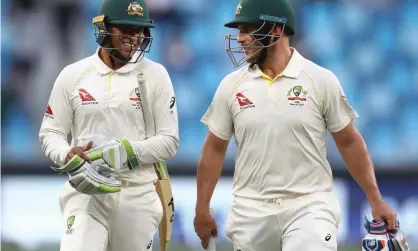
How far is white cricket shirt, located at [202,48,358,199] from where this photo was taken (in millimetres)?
5836

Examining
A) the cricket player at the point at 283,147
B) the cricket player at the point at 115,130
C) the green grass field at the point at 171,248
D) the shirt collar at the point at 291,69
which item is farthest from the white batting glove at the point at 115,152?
the green grass field at the point at 171,248

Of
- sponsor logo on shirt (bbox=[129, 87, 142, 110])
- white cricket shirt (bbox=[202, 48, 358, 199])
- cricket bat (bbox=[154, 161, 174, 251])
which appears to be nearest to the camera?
white cricket shirt (bbox=[202, 48, 358, 199])

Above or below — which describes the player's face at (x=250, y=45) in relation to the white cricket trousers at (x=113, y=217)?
above

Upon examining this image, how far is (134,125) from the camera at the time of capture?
6188mm

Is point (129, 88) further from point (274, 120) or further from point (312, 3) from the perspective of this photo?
point (312, 3)

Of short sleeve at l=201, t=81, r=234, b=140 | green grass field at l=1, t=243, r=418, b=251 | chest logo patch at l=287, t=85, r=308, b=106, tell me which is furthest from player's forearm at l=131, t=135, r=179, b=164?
green grass field at l=1, t=243, r=418, b=251

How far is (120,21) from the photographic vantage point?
20.6ft

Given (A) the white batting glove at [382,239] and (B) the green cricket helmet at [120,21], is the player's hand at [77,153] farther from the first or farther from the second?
(A) the white batting glove at [382,239]

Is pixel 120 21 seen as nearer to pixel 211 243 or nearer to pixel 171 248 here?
pixel 211 243

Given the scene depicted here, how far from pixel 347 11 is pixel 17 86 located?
113 inches

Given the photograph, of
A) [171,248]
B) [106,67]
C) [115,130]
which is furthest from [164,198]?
[171,248]

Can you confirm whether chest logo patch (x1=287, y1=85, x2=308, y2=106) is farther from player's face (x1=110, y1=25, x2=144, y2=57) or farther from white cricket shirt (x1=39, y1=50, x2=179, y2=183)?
player's face (x1=110, y1=25, x2=144, y2=57)

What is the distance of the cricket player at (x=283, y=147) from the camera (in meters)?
5.82

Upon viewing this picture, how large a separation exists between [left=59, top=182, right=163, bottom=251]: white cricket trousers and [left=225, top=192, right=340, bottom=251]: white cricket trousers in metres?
0.53
